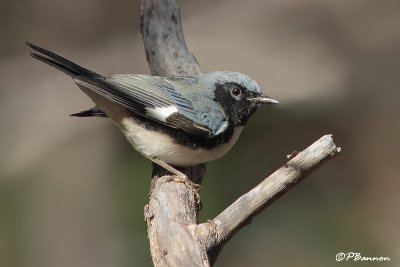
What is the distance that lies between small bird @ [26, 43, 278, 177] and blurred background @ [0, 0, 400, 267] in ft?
4.75

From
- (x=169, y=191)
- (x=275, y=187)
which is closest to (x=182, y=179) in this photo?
(x=169, y=191)

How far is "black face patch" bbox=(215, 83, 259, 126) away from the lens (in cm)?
297

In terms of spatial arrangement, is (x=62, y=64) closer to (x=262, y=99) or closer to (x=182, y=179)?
(x=182, y=179)

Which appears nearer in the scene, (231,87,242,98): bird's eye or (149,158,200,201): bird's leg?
(149,158,200,201): bird's leg

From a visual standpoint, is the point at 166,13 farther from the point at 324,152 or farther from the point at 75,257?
the point at 75,257

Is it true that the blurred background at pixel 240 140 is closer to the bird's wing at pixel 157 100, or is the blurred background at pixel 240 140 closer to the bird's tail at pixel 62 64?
the bird's wing at pixel 157 100

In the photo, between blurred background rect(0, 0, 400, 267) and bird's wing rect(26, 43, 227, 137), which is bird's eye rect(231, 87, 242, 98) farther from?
blurred background rect(0, 0, 400, 267)

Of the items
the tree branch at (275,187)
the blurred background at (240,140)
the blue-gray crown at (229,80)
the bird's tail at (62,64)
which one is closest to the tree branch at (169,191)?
the tree branch at (275,187)

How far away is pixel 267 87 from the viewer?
4930 mm

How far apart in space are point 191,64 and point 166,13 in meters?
0.25

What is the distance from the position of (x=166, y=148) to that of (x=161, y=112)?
0.45 feet

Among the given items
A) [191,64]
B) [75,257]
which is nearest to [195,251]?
[191,64]

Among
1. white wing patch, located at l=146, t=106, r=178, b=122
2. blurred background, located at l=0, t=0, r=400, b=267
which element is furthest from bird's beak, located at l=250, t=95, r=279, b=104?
blurred background, located at l=0, t=0, r=400, b=267

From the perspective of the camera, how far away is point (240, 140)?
4816mm
